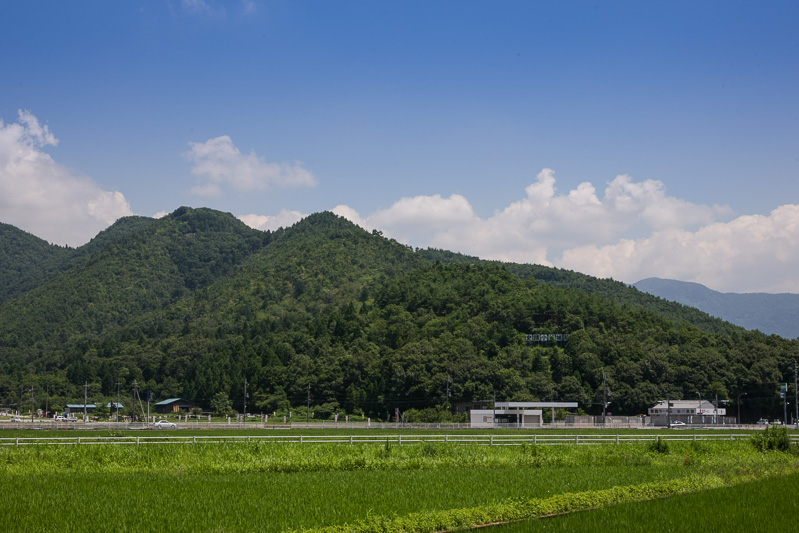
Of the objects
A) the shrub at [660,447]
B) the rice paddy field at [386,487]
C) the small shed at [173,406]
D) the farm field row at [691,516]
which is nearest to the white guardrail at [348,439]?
the shrub at [660,447]

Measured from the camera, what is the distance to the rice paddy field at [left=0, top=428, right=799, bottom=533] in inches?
773

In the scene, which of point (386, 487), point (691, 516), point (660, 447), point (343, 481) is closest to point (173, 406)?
point (660, 447)

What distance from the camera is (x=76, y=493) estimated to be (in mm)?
23797

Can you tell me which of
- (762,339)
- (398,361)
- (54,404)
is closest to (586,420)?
(398,361)

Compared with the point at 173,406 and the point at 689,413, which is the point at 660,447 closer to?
the point at 689,413

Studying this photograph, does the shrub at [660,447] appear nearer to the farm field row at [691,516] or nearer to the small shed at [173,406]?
the farm field row at [691,516]

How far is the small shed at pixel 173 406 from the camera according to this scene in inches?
5295

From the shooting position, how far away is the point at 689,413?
10100 centimetres

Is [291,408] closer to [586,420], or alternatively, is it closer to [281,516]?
[586,420]

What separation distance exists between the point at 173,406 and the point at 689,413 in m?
83.9

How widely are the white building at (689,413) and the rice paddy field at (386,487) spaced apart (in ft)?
192

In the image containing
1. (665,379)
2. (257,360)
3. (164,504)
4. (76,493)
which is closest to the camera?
(164,504)

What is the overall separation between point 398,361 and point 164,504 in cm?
10007

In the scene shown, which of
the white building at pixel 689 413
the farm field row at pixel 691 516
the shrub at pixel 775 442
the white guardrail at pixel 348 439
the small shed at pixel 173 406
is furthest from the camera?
the small shed at pixel 173 406
